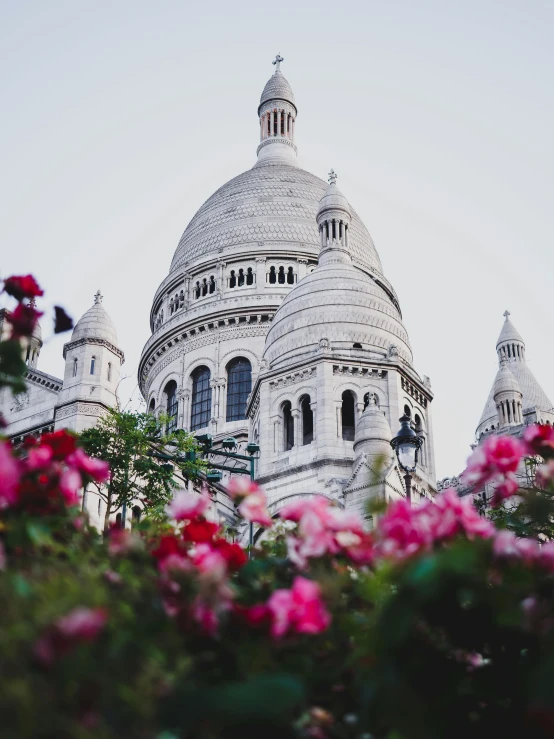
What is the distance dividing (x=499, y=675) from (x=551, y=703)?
117 centimetres

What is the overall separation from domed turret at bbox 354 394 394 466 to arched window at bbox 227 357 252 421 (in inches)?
613

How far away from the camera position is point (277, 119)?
67938 millimetres

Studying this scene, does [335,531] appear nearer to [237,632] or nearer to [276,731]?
[237,632]

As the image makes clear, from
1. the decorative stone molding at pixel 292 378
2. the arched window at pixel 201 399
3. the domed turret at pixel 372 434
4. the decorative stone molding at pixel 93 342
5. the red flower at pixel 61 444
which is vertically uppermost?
the arched window at pixel 201 399

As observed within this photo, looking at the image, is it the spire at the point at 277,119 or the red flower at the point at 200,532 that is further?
the spire at the point at 277,119

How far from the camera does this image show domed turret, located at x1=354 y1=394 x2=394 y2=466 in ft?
101

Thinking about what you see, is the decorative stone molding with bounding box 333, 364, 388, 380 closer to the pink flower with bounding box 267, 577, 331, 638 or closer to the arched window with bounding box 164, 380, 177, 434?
the arched window with bounding box 164, 380, 177, 434

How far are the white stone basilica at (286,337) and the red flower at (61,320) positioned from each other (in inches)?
787

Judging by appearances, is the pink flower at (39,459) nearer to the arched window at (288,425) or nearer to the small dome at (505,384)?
the arched window at (288,425)

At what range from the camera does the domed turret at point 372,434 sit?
30922 mm

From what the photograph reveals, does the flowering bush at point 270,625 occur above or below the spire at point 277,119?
below

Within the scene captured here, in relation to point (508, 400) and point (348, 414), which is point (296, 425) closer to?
point (348, 414)

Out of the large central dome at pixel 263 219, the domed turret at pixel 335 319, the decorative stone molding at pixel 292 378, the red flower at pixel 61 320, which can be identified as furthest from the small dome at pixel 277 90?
the red flower at pixel 61 320

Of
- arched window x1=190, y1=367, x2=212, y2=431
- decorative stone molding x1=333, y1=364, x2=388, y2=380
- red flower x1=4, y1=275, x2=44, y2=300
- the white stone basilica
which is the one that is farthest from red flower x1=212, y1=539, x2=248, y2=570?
arched window x1=190, y1=367, x2=212, y2=431
